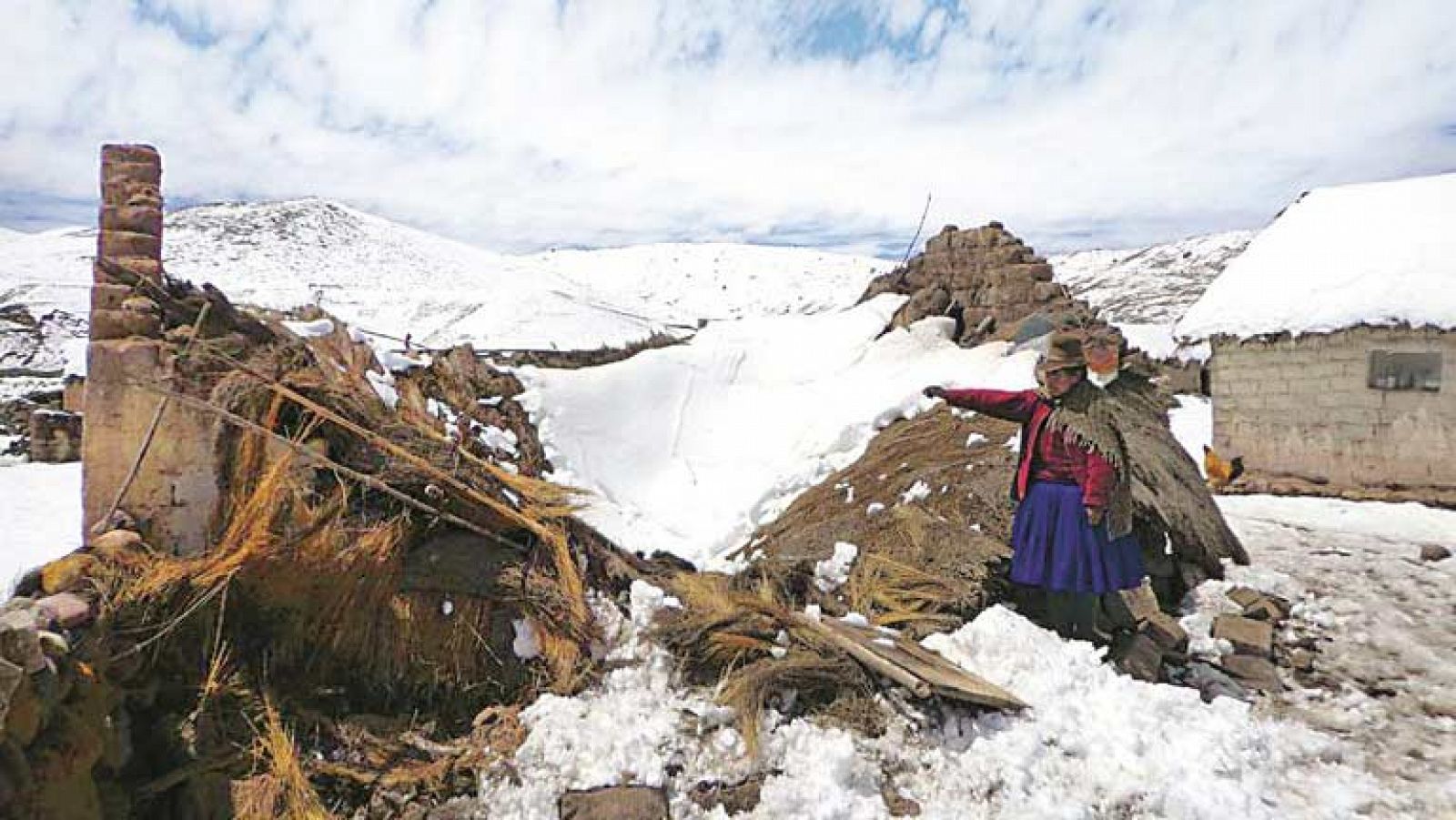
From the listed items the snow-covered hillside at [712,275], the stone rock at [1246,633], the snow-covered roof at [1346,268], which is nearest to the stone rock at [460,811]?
the stone rock at [1246,633]

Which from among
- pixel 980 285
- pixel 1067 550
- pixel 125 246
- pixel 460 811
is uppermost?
pixel 980 285

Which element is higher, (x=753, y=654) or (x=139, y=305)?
(x=139, y=305)

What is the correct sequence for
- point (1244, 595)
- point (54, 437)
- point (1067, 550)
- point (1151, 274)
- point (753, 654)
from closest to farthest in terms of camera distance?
point (753, 654) < point (1067, 550) < point (1244, 595) < point (54, 437) < point (1151, 274)

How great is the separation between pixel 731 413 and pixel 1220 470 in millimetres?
5637


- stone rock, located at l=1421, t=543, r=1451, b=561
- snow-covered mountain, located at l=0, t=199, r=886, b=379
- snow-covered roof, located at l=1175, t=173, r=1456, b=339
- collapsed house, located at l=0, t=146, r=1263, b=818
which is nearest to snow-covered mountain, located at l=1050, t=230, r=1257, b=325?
snow-covered mountain, located at l=0, t=199, r=886, b=379

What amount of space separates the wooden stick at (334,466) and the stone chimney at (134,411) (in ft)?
0.21

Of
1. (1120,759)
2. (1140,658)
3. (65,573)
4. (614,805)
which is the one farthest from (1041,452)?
(65,573)

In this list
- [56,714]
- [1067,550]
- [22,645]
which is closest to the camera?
[22,645]

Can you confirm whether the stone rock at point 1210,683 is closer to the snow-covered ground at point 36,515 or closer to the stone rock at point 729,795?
the stone rock at point 729,795

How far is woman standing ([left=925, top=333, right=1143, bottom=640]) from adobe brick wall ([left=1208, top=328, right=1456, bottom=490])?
6.22 metres

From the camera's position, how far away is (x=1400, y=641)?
455cm

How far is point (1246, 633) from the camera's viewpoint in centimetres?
443

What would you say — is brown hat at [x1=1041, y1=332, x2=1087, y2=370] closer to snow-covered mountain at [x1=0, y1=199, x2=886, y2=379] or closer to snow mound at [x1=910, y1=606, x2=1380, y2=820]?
snow mound at [x1=910, y1=606, x2=1380, y2=820]

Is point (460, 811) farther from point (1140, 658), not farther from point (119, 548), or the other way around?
point (1140, 658)
